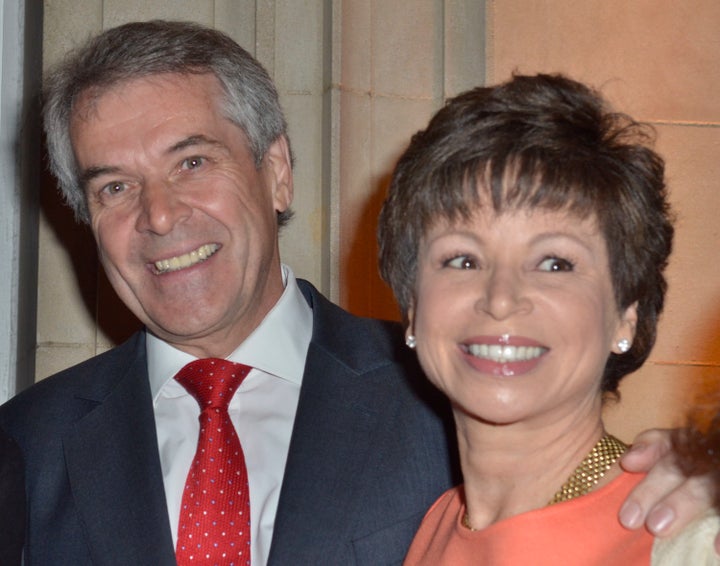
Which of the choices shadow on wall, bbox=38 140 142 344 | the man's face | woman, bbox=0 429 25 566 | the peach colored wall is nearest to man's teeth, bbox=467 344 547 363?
the man's face

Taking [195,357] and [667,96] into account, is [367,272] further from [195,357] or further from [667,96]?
[667,96]

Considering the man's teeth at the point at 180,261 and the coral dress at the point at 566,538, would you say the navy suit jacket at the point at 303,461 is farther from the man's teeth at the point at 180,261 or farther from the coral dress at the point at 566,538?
the coral dress at the point at 566,538

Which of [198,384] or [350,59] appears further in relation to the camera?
[350,59]

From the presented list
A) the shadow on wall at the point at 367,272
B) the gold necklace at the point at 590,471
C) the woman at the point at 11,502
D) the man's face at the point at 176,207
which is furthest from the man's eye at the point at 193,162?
the gold necklace at the point at 590,471

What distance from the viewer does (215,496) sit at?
2.12 metres

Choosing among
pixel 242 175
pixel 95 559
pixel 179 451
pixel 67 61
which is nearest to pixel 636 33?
pixel 242 175

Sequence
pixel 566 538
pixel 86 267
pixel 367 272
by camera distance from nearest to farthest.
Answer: pixel 566 538 → pixel 367 272 → pixel 86 267

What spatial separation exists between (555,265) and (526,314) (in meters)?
0.08

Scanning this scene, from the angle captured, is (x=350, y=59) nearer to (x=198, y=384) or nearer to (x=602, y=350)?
(x=198, y=384)

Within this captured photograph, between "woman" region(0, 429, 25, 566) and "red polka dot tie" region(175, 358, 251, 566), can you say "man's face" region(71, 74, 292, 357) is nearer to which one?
"red polka dot tie" region(175, 358, 251, 566)

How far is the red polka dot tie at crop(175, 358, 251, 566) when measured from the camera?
2.08m

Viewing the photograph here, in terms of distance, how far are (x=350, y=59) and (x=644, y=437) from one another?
1.62m

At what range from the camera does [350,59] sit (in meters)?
3.03

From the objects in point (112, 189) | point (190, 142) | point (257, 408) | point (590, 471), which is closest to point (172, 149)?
point (190, 142)
